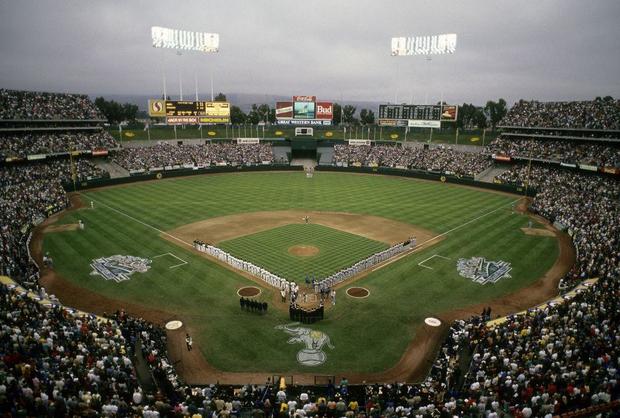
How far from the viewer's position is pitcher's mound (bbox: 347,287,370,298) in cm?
2707

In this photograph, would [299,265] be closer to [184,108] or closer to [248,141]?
[184,108]

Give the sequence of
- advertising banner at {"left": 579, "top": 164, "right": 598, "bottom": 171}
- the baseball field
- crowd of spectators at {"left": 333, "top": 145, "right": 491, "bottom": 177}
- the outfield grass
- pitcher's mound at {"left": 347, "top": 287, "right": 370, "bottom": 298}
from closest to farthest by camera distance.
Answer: the baseball field, pitcher's mound at {"left": 347, "top": 287, "right": 370, "bottom": 298}, the outfield grass, advertising banner at {"left": 579, "top": 164, "right": 598, "bottom": 171}, crowd of spectators at {"left": 333, "top": 145, "right": 491, "bottom": 177}

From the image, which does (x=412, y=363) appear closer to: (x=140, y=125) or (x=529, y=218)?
(x=529, y=218)

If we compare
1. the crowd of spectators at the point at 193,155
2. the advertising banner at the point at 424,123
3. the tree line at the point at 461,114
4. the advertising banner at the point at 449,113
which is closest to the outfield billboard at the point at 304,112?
the crowd of spectators at the point at 193,155

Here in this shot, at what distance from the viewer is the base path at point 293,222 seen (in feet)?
128

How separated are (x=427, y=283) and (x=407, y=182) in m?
44.3

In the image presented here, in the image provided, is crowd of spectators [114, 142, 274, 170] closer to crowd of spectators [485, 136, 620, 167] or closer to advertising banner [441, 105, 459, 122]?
advertising banner [441, 105, 459, 122]

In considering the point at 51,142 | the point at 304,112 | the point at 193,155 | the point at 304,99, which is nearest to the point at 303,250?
the point at 51,142

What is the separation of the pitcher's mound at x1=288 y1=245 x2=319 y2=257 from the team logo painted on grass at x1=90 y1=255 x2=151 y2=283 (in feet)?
38.6

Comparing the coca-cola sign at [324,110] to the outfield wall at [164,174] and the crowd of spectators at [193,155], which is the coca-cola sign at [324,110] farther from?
the crowd of spectators at [193,155]

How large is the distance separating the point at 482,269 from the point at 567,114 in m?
47.9

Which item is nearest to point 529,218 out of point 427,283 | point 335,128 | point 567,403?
point 427,283

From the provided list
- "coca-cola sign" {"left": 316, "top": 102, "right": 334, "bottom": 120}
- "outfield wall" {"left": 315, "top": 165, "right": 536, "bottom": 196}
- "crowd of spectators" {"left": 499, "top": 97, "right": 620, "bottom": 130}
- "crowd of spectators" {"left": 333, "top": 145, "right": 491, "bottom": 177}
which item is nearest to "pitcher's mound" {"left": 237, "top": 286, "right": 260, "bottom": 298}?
"outfield wall" {"left": 315, "top": 165, "right": 536, "bottom": 196}

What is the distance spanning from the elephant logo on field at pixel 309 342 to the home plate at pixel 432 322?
6.22 metres
